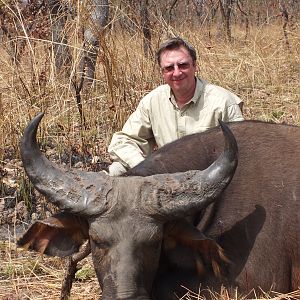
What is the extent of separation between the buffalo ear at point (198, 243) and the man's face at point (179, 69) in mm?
1898

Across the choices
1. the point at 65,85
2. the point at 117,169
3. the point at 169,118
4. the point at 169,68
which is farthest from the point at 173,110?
the point at 65,85

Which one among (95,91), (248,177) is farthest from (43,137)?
(248,177)

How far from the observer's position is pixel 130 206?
11.7ft

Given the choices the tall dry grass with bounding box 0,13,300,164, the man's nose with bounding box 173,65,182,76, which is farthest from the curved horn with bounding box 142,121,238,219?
the tall dry grass with bounding box 0,13,300,164

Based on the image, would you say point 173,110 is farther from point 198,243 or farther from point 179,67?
point 198,243

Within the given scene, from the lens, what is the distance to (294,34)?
1111 cm

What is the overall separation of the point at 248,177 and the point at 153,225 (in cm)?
88

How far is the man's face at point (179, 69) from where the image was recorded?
538 cm

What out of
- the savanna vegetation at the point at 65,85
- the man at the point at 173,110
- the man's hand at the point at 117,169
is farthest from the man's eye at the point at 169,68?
the savanna vegetation at the point at 65,85

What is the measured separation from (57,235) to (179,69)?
1992 millimetres

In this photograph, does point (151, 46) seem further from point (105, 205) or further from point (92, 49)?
point (105, 205)

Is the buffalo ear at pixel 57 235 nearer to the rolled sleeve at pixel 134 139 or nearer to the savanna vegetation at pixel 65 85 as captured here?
the savanna vegetation at pixel 65 85

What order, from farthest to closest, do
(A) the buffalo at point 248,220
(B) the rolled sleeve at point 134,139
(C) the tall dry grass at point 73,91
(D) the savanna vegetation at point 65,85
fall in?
(C) the tall dry grass at point 73,91 → (D) the savanna vegetation at point 65,85 → (B) the rolled sleeve at point 134,139 → (A) the buffalo at point 248,220

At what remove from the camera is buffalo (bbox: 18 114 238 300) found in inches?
137
